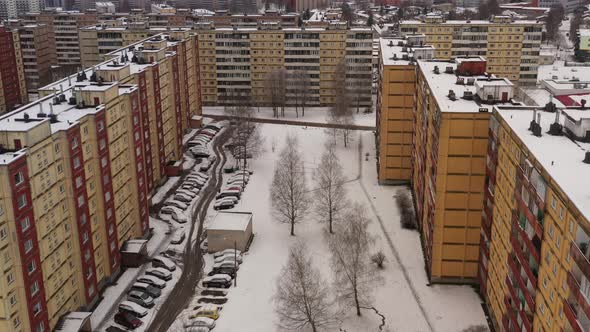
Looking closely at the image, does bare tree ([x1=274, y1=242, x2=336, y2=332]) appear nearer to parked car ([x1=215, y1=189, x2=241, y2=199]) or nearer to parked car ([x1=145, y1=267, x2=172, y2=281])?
parked car ([x1=145, y1=267, x2=172, y2=281])

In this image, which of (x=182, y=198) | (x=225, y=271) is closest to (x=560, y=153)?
(x=225, y=271)

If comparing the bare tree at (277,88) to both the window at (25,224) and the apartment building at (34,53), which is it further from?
the window at (25,224)

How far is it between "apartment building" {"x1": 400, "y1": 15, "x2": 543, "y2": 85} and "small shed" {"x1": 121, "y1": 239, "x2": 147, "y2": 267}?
90693 mm

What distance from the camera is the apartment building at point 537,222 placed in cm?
3462

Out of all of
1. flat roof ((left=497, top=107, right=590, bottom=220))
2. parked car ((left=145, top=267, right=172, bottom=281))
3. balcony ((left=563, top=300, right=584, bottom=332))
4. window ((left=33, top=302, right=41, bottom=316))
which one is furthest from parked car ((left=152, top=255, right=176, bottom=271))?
balcony ((left=563, top=300, right=584, bottom=332))

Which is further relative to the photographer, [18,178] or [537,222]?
[18,178]

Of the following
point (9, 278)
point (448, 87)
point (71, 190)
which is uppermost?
point (448, 87)

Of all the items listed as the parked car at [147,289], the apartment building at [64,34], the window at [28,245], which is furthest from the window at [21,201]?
the apartment building at [64,34]

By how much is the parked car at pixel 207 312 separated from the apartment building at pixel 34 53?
120 metres

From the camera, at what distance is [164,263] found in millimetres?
67188

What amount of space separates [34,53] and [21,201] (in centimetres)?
13128

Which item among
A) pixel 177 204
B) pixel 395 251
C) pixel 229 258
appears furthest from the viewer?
pixel 177 204

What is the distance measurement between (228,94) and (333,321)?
85.4 meters

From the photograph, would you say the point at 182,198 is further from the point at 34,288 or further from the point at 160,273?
the point at 34,288
